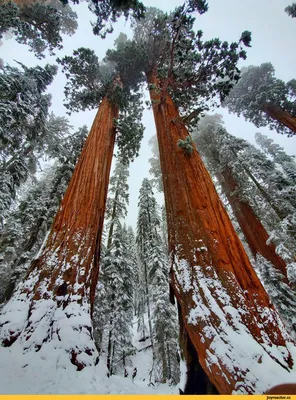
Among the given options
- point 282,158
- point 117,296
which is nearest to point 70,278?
point 117,296

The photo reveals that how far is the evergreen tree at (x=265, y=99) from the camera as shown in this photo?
14372mm

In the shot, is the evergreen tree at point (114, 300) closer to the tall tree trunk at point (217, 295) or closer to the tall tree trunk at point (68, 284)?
the tall tree trunk at point (68, 284)

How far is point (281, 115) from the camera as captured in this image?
46.9 feet

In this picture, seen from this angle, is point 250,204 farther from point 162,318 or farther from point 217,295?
point 217,295

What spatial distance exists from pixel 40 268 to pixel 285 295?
37.6ft

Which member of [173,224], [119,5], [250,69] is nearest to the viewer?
[173,224]

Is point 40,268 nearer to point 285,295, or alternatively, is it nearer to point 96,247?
point 96,247

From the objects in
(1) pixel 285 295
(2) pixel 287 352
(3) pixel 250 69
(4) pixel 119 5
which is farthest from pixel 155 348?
(3) pixel 250 69

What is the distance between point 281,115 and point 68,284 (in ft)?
56.7

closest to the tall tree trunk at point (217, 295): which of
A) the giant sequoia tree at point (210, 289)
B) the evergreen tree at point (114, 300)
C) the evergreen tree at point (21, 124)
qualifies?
the giant sequoia tree at point (210, 289)

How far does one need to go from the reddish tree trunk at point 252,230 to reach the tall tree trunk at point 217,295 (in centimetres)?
986

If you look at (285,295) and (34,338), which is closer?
(34,338)

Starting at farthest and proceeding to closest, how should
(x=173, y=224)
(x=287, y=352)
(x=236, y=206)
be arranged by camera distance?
(x=236, y=206), (x=173, y=224), (x=287, y=352)

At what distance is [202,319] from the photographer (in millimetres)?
1984
